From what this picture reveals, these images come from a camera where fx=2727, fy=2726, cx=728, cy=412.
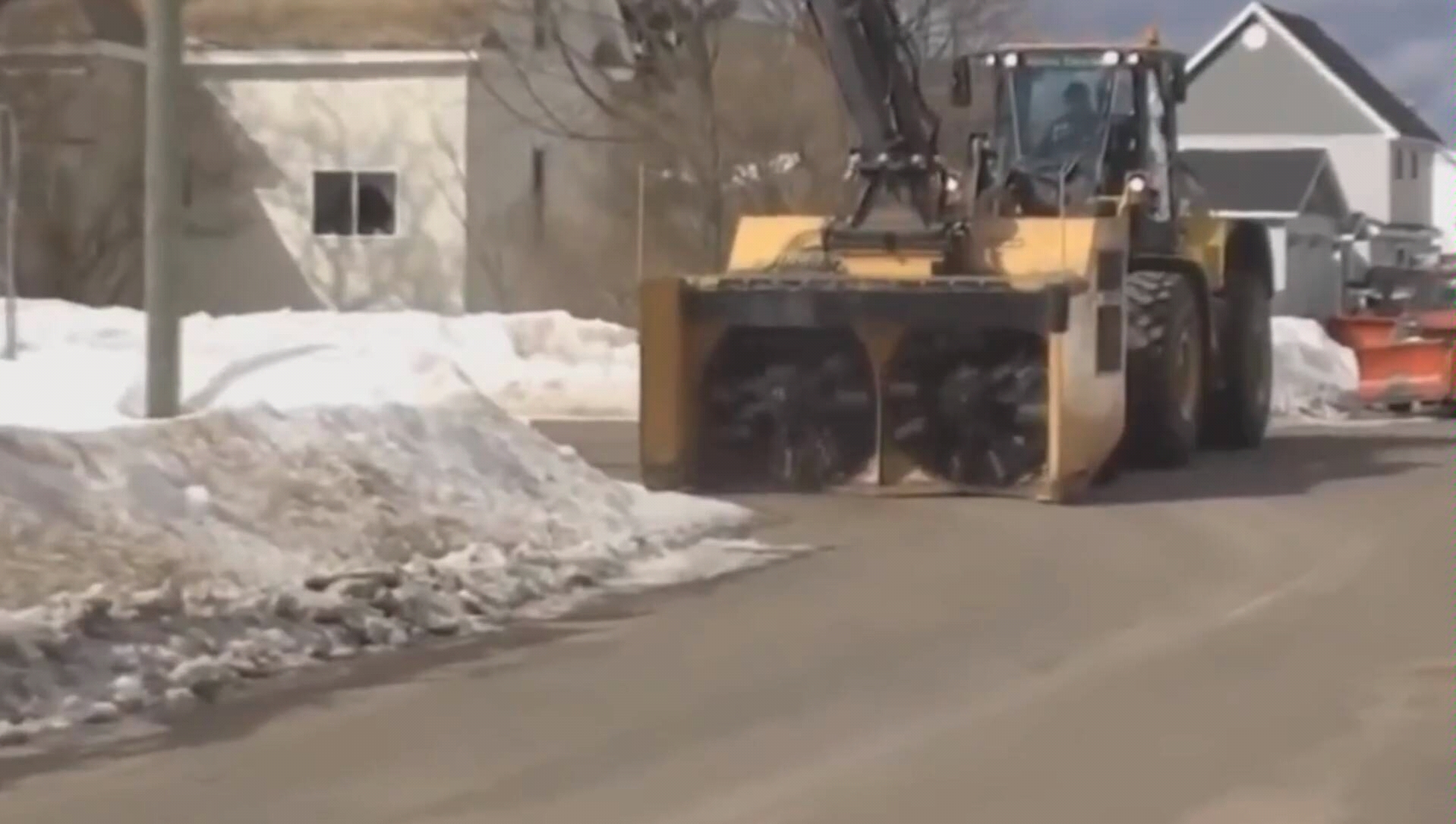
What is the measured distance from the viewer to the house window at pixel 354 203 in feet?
126

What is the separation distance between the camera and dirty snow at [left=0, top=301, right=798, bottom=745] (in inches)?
417

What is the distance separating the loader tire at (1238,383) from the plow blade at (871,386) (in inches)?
177

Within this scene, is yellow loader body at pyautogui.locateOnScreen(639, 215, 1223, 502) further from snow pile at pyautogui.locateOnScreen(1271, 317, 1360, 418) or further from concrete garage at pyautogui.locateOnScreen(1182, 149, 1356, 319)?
concrete garage at pyautogui.locateOnScreen(1182, 149, 1356, 319)

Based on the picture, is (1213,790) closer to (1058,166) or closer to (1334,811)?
(1334,811)

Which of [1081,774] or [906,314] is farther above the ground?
[906,314]

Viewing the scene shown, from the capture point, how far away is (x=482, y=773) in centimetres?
906

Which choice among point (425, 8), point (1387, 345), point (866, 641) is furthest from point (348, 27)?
point (866, 641)

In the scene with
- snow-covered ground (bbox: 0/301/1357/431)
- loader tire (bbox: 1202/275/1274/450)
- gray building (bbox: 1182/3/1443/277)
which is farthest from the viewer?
gray building (bbox: 1182/3/1443/277)

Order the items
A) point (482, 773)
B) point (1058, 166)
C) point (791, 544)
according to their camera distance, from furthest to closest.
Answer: point (1058, 166) < point (791, 544) < point (482, 773)

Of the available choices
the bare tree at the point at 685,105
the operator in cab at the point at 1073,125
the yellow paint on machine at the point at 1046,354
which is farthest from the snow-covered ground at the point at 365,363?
the operator in cab at the point at 1073,125

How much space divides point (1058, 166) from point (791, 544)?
20.6 ft

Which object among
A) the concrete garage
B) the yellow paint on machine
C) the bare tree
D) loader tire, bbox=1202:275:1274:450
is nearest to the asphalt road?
the yellow paint on machine

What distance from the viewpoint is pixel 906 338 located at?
17.6 metres

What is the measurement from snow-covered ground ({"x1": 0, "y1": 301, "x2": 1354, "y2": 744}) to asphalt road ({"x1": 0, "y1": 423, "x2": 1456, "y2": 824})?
1.54 feet
